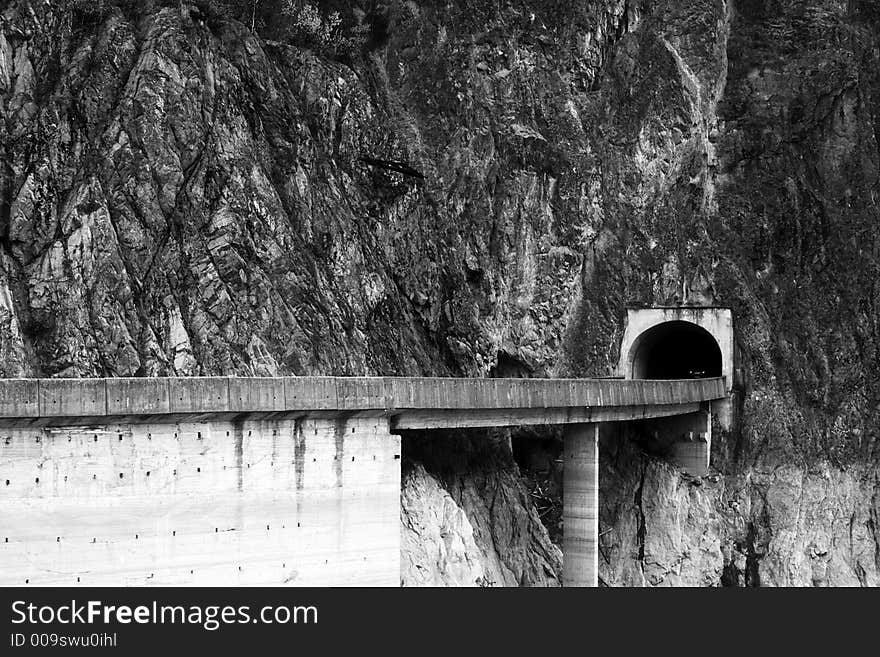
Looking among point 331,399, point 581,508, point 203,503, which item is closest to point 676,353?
point 581,508

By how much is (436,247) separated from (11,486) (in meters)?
29.6

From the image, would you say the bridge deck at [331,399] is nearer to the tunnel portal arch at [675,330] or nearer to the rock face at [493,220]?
the rock face at [493,220]

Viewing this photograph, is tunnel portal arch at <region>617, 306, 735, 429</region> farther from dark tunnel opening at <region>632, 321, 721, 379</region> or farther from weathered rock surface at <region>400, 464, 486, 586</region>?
weathered rock surface at <region>400, 464, 486, 586</region>

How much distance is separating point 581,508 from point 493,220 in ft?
49.4

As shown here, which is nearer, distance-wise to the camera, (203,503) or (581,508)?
(203,503)

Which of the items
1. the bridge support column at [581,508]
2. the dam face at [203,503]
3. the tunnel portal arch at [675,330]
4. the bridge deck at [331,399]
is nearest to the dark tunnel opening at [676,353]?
the tunnel portal arch at [675,330]

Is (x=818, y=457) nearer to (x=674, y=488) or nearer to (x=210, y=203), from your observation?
(x=674, y=488)

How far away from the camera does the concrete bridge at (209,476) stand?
36438mm

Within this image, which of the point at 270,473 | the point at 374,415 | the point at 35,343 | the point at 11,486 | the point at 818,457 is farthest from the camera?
the point at 818,457

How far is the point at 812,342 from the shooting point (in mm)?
68438

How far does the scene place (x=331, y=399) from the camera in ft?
140

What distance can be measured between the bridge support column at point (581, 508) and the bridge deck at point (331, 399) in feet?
3.39

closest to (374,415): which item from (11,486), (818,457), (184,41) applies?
(11,486)

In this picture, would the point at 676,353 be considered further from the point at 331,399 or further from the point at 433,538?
the point at 331,399
